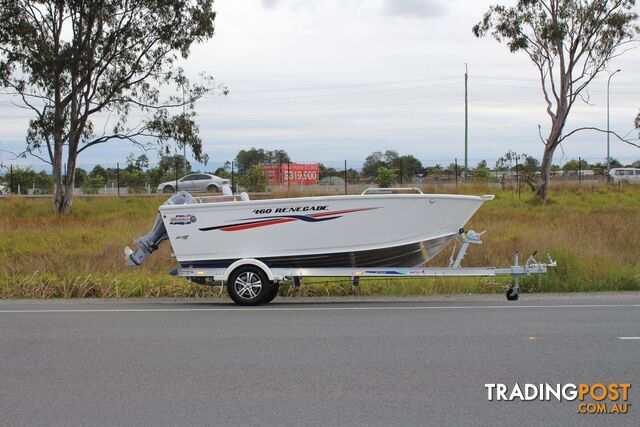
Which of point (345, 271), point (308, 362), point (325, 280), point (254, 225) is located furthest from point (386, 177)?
point (308, 362)

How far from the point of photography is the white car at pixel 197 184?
42.8 meters

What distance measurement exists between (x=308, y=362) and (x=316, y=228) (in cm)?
389

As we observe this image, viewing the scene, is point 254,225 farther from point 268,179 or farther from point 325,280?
point 268,179

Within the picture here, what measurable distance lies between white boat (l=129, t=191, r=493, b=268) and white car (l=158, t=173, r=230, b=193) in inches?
1226

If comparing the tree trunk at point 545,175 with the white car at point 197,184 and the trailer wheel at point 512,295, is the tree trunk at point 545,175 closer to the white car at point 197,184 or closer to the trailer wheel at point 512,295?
the white car at point 197,184

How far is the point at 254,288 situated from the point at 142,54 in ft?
74.0

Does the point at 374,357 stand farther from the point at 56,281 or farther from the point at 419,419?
the point at 56,281

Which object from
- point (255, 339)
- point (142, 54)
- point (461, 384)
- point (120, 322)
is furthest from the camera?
point (142, 54)

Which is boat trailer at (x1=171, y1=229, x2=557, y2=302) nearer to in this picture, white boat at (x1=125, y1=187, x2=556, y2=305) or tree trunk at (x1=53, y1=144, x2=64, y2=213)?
white boat at (x1=125, y1=187, x2=556, y2=305)

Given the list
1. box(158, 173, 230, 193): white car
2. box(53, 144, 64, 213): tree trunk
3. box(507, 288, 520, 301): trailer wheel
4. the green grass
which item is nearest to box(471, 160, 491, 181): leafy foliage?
box(158, 173, 230, 193): white car

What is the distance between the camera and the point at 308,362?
24.2ft

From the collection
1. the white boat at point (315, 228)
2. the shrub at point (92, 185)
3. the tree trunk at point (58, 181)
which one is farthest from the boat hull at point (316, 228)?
the shrub at point (92, 185)

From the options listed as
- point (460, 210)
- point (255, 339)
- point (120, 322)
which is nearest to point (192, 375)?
point (255, 339)

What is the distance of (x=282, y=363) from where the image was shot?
289 inches
